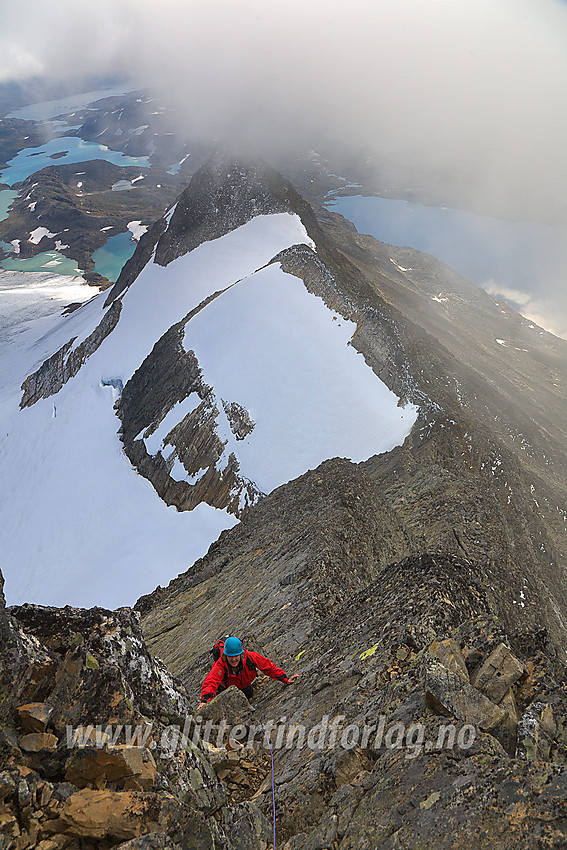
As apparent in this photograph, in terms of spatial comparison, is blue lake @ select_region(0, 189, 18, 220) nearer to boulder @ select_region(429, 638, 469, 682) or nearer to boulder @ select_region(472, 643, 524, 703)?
boulder @ select_region(429, 638, 469, 682)

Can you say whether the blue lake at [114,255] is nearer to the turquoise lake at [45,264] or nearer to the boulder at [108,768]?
the turquoise lake at [45,264]

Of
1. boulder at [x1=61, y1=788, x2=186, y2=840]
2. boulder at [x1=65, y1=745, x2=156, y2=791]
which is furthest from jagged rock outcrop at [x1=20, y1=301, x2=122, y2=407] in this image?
boulder at [x1=61, y1=788, x2=186, y2=840]

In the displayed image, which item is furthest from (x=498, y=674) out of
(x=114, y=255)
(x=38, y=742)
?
(x=114, y=255)

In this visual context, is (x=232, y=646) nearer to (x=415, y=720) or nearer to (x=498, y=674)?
(x=415, y=720)

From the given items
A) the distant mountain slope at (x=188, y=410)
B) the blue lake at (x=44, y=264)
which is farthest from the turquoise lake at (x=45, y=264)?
the distant mountain slope at (x=188, y=410)

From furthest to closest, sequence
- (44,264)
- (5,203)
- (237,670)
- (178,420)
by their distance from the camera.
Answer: (5,203) → (44,264) → (178,420) → (237,670)

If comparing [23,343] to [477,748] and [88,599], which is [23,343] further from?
[477,748]
